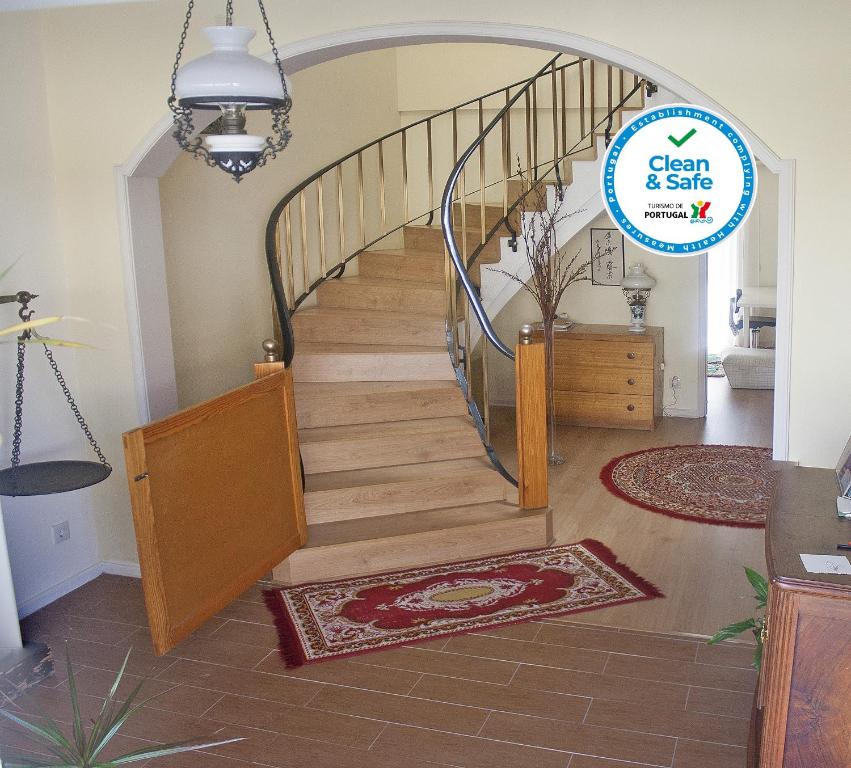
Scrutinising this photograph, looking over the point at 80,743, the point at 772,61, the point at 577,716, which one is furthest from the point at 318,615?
the point at 772,61

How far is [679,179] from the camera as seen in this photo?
4.42 metres

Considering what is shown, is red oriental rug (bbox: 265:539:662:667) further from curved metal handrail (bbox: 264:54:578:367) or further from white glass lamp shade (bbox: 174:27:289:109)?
white glass lamp shade (bbox: 174:27:289:109)

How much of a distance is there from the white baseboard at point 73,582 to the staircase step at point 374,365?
1.53 m

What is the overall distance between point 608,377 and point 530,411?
122 inches

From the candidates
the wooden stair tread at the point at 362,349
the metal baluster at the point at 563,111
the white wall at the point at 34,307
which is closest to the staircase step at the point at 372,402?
the wooden stair tread at the point at 362,349

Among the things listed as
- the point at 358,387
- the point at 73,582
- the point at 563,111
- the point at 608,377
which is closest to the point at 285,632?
the point at 73,582

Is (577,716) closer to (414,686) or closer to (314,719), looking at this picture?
(414,686)

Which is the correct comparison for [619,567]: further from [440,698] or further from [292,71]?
[292,71]

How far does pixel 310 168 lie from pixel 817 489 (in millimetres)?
4557

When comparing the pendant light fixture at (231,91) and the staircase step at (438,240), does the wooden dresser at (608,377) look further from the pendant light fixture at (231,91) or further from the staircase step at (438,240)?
the pendant light fixture at (231,91)

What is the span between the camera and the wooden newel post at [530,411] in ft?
17.1

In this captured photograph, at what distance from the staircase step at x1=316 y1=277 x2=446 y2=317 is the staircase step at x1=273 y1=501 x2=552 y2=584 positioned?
65.6 inches

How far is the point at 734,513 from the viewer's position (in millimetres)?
6012

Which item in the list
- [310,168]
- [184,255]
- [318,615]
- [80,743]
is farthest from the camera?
[310,168]
